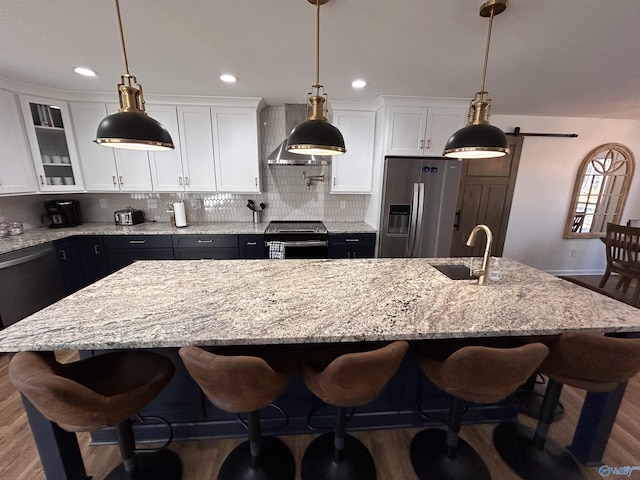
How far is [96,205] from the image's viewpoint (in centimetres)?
358

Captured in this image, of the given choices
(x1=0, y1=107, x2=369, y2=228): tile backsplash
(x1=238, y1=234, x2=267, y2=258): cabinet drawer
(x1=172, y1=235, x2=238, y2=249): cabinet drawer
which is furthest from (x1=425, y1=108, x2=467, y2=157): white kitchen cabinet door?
(x1=172, y1=235, x2=238, y2=249): cabinet drawer

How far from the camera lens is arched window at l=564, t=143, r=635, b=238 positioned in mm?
4031

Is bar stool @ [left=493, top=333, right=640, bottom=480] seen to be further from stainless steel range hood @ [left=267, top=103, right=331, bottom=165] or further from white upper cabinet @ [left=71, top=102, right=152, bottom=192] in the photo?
white upper cabinet @ [left=71, top=102, right=152, bottom=192]

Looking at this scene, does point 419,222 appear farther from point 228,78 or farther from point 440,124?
point 228,78

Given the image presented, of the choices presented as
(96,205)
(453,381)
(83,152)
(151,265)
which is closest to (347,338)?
(453,381)

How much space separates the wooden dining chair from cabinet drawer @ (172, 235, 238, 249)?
469 centimetres

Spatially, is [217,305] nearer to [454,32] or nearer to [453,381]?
[453,381]

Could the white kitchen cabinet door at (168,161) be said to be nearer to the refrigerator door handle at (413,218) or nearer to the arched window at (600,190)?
the refrigerator door handle at (413,218)

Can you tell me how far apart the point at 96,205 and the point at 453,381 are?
447cm

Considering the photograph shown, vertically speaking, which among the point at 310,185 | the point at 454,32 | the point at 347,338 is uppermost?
the point at 454,32

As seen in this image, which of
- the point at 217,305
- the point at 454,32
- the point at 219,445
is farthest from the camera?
the point at 454,32

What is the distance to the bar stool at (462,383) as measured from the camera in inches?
40.3

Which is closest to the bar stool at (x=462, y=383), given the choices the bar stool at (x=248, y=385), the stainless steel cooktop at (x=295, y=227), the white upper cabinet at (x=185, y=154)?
the bar stool at (x=248, y=385)

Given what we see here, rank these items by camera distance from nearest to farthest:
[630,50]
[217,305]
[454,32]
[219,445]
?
[217,305]
[219,445]
[454,32]
[630,50]
